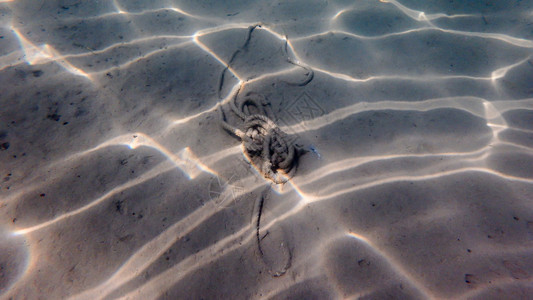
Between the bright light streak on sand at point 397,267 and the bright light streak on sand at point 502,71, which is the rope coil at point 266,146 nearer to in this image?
the bright light streak on sand at point 397,267

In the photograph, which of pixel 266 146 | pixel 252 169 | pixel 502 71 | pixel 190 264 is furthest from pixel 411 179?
pixel 502 71

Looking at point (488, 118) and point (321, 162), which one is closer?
point (321, 162)

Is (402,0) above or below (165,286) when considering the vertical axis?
above

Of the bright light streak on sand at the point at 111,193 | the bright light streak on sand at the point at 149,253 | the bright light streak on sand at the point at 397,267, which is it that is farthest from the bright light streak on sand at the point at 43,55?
the bright light streak on sand at the point at 397,267

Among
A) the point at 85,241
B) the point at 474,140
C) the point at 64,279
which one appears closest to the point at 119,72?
the point at 85,241

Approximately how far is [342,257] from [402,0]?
523cm

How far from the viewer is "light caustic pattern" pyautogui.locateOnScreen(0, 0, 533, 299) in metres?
2.07

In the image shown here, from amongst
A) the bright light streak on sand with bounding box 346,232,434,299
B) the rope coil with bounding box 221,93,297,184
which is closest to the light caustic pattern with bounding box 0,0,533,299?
the bright light streak on sand with bounding box 346,232,434,299

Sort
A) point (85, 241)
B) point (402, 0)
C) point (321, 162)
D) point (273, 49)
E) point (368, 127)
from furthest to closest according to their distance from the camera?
point (402, 0)
point (273, 49)
point (368, 127)
point (321, 162)
point (85, 241)

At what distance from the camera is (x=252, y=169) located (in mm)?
2699

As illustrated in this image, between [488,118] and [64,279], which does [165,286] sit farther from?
[488,118]

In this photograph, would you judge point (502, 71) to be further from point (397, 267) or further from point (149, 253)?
point (149, 253)

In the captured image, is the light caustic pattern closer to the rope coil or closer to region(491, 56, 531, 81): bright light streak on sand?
region(491, 56, 531, 81): bright light streak on sand

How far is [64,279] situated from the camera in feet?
6.41
